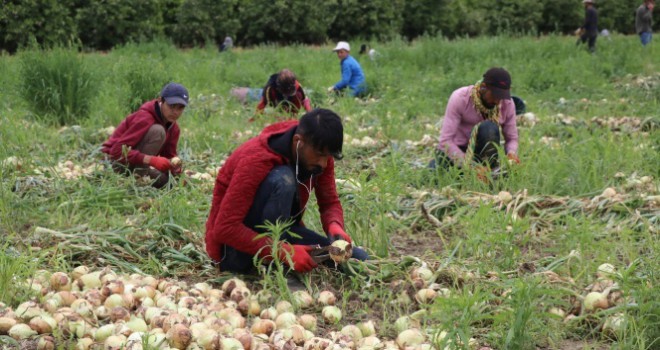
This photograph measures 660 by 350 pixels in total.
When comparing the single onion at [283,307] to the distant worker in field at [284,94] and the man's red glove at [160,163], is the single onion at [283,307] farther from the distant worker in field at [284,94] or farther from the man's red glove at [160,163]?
the distant worker in field at [284,94]

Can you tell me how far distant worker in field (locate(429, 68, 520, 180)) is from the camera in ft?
16.1

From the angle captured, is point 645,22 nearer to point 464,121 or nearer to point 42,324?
point 464,121

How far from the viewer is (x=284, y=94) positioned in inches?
275

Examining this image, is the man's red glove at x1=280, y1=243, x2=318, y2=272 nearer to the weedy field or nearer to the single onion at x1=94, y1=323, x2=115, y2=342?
the weedy field

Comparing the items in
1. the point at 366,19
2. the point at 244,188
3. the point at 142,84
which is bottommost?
the point at 366,19

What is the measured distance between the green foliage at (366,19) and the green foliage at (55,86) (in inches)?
565

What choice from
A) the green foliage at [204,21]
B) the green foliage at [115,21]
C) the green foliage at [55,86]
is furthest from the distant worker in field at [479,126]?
the green foliage at [204,21]

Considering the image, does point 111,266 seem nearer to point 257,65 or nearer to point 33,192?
point 33,192

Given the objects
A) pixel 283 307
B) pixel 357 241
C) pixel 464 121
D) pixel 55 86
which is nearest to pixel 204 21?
pixel 55 86

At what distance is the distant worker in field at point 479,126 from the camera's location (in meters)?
4.91

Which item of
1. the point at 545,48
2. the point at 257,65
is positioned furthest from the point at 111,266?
the point at 545,48

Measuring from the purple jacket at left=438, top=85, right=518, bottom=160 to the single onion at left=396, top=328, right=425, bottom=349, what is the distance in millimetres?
2474

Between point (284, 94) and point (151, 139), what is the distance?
7.47 ft

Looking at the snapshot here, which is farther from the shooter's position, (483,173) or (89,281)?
(483,173)
